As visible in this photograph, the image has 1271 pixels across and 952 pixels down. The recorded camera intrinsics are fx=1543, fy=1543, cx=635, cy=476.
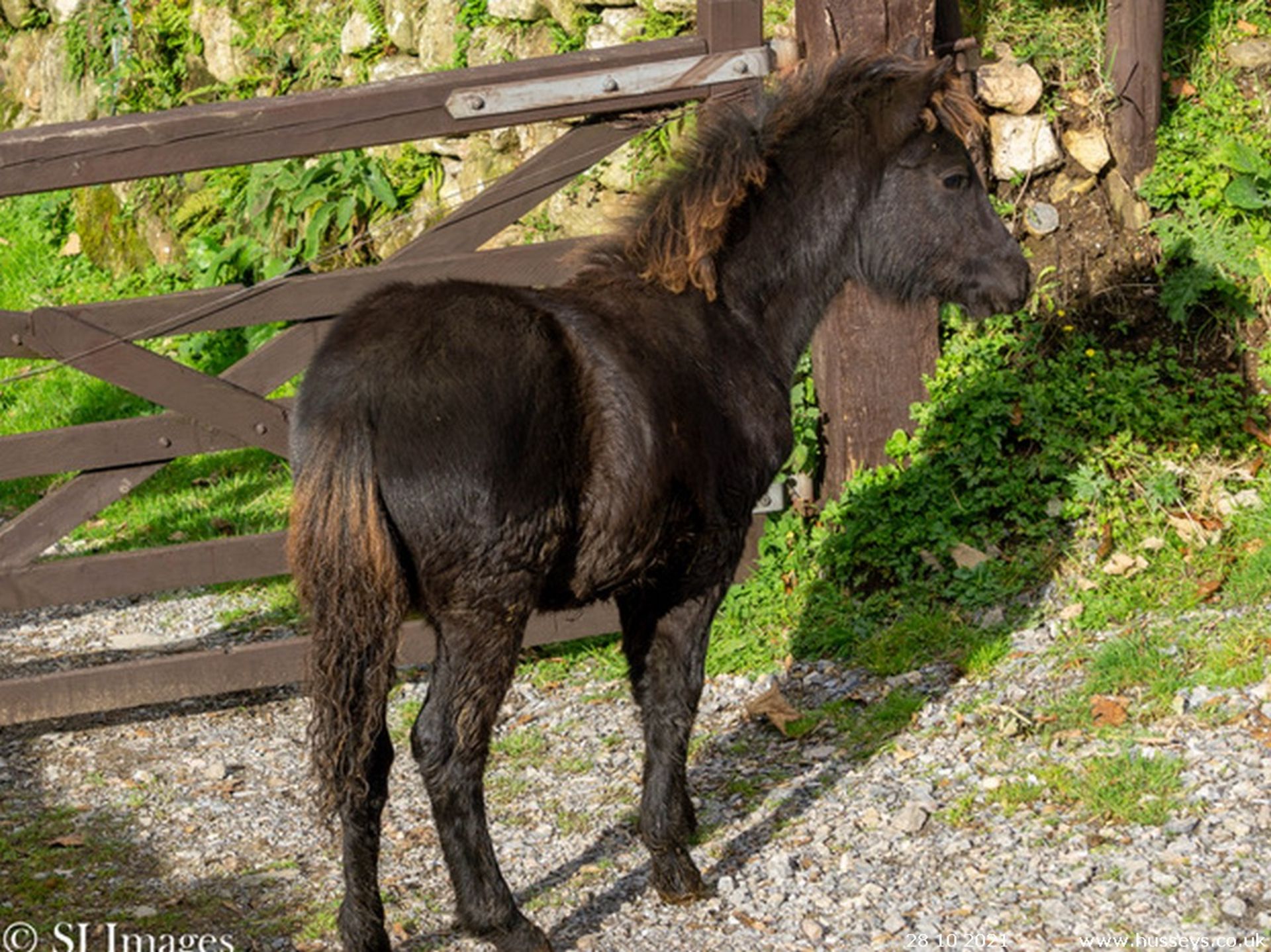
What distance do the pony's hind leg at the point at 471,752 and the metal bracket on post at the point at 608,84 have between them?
99.9 inches

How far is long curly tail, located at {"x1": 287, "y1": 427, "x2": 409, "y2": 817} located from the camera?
4.30 m

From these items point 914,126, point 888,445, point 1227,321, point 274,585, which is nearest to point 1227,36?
point 1227,321

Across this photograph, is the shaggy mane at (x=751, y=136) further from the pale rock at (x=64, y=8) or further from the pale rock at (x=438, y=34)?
the pale rock at (x=64, y=8)

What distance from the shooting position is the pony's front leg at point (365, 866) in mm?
4613

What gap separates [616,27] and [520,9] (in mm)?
924

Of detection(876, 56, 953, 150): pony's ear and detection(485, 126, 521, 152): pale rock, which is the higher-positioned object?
detection(876, 56, 953, 150): pony's ear

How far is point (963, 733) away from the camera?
6.15 m

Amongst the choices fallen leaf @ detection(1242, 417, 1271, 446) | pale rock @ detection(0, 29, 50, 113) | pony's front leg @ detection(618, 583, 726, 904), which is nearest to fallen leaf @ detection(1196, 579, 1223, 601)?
fallen leaf @ detection(1242, 417, 1271, 446)

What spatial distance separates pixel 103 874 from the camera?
5.50 m

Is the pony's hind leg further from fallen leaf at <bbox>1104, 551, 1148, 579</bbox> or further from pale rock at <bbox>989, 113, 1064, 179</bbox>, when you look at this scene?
pale rock at <bbox>989, 113, 1064, 179</bbox>

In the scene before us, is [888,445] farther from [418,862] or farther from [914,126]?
[418,862]

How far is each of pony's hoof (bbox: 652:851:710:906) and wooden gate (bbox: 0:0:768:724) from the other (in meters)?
2.25

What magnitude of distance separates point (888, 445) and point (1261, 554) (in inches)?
67.7

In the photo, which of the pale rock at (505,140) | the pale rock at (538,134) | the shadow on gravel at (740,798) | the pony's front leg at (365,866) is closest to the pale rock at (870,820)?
the shadow on gravel at (740,798)
